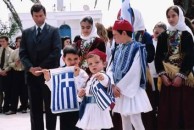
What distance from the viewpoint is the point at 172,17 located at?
5398 mm

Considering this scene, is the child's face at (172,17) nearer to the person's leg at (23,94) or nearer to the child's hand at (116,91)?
the child's hand at (116,91)

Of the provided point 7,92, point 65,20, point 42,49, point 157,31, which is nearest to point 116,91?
point 42,49

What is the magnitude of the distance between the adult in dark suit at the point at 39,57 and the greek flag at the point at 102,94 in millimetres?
1309

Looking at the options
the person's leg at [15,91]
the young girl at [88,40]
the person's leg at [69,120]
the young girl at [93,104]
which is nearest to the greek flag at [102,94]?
the young girl at [93,104]

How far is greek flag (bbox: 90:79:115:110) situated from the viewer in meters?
4.18

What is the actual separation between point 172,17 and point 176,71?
71 centimetres

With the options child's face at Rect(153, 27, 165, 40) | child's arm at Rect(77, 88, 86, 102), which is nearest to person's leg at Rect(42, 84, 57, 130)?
child's arm at Rect(77, 88, 86, 102)

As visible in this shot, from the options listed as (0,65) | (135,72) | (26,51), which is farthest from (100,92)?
(0,65)

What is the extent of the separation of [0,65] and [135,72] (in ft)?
17.7

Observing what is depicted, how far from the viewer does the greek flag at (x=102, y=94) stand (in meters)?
4.18

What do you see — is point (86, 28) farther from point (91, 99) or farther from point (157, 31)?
point (157, 31)

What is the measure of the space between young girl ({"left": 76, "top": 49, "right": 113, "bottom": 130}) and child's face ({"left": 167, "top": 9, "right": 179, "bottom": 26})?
4.76ft

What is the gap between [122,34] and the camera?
4.60 metres

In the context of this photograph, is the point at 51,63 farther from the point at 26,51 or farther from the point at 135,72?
the point at 135,72
